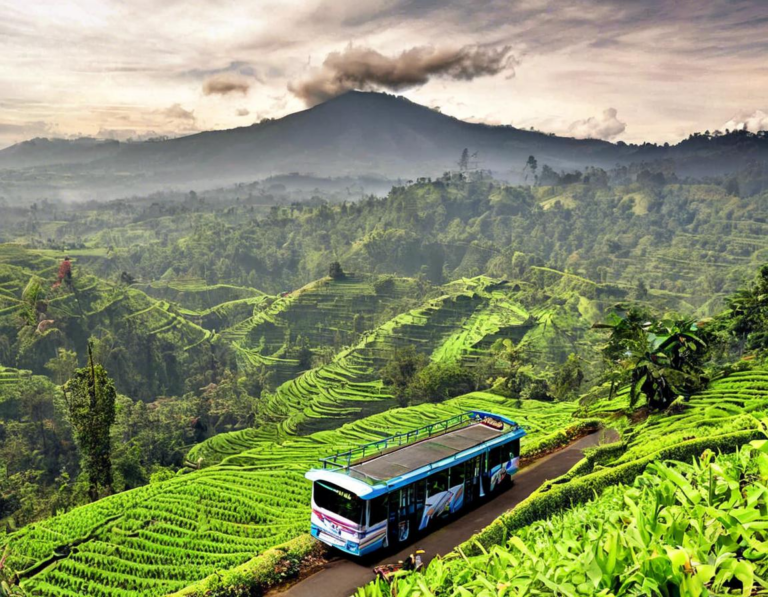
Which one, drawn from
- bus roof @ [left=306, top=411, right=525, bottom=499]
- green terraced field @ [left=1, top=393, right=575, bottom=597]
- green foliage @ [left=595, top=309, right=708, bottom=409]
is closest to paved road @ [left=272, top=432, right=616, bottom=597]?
bus roof @ [left=306, top=411, right=525, bottom=499]

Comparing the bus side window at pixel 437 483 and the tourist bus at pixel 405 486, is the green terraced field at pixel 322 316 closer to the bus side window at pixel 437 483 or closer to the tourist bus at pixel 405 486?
the tourist bus at pixel 405 486

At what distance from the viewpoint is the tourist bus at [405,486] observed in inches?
294

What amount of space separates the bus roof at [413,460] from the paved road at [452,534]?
94 centimetres

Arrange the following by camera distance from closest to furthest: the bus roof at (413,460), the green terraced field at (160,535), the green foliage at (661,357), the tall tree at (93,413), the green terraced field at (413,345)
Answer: the bus roof at (413,460) < the green terraced field at (160,535) < the green foliage at (661,357) < the tall tree at (93,413) < the green terraced field at (413,345)

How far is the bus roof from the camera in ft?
25.0

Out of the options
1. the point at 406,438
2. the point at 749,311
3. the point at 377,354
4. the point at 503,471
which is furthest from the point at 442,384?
the point at 503,471

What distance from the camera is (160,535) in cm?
955

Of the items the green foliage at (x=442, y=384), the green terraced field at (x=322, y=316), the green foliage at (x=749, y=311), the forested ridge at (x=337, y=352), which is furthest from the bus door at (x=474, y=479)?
the green terraced field at (x=322, y=316)

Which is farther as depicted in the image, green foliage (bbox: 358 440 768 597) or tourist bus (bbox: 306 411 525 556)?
tourist bus (bbox: 306 411 525 556)

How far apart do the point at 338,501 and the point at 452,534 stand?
195cm

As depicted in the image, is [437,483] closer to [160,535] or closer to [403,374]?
[160,535]

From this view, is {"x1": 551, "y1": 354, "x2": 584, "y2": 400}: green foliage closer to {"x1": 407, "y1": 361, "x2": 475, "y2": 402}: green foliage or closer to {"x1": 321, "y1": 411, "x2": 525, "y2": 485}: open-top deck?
{"x1": 407, "y1": 361, "x2": 475, "y2": 402}: green foliage

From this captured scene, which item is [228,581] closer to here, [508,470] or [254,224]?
[508,470]

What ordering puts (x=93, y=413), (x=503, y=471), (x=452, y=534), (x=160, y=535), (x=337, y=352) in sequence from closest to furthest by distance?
(x=452, y=534) → (x=160, y=535) → (x=503, y=471) → (x=93, y=413) → (x=337, y=352)
